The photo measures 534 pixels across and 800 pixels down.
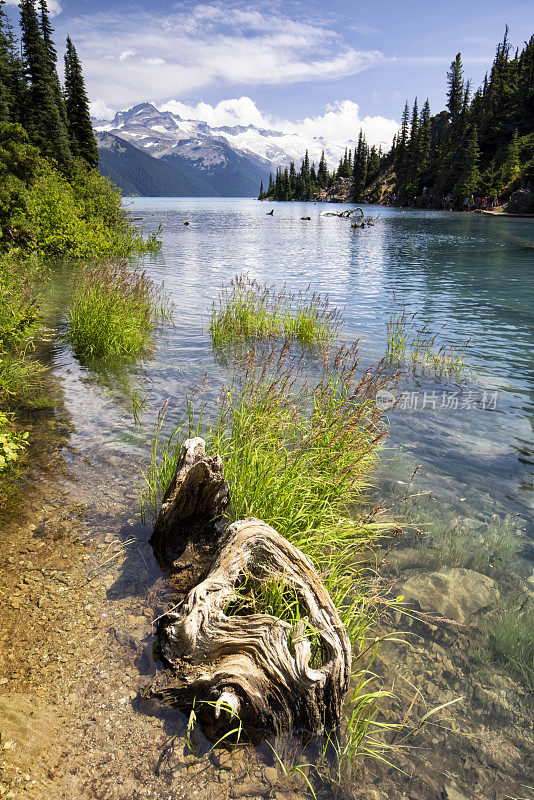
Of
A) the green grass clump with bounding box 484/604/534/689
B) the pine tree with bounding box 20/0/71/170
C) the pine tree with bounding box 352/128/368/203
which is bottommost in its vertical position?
the green grass clump with bounding box 484/604/534/689

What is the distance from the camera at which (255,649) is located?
10.1 ft

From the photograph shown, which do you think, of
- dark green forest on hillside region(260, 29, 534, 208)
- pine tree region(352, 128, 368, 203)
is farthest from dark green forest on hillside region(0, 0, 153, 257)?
pine tree region(352, 128, 368, 203)

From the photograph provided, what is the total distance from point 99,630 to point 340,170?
208 m

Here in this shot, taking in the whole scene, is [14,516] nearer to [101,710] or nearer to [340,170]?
[101,710]

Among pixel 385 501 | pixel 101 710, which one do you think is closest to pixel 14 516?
pixel 101 710

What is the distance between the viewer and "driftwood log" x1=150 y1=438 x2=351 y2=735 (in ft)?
9.66

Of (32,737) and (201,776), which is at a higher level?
(32,737)

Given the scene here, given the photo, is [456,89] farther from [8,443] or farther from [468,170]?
[8,443]

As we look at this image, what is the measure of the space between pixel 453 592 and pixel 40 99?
5897 cm

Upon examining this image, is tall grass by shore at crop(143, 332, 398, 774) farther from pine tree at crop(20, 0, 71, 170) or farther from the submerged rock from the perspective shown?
pine tree at crop(20, 0, 71, 170)

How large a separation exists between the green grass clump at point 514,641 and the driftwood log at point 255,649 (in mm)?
1578

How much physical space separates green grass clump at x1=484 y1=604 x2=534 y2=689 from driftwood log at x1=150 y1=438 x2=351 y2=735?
62.1 inches

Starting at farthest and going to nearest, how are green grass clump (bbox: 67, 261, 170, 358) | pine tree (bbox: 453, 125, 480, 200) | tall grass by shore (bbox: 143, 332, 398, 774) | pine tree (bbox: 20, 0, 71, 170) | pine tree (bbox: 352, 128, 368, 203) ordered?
pine tree (bbox: 352, 128, 368, 203), pine tree (bbox: 453, 125, 480, 200), pine tree (bbox: 20, 0, 71, 170), green grass clump (bbox: 67, 261, 170, 358), tall grass by shore (bbox: 143, 332, 398, 774)

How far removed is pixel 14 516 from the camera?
4719mm
